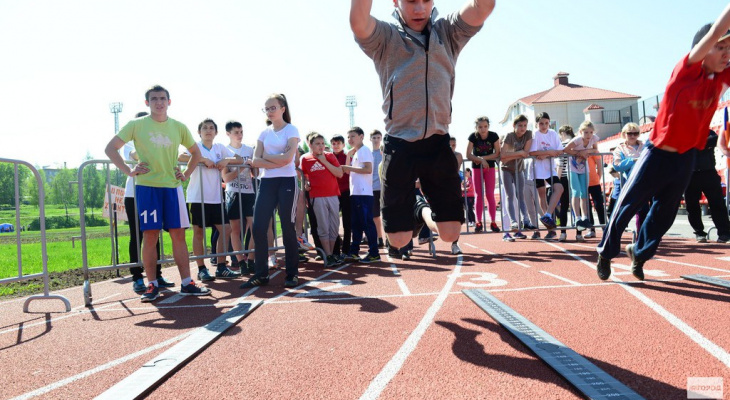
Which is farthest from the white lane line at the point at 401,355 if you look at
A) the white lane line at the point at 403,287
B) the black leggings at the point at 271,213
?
the black leggings at the point at 271,213

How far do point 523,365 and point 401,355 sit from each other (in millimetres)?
685

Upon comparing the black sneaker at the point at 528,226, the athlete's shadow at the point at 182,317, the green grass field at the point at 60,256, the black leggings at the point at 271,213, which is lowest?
the green grass field at the point at 60,256

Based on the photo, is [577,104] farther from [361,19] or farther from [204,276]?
[361,19]

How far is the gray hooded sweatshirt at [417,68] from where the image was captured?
343 cm

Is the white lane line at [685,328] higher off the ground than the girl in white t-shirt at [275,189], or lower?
lower

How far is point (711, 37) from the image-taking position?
10.9 ft

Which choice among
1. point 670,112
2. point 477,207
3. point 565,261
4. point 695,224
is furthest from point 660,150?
point 477,207

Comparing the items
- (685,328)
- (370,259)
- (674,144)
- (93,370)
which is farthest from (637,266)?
(93,370)

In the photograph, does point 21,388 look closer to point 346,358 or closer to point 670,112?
point 346,358

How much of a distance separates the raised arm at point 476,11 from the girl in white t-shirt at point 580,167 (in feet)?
19.4

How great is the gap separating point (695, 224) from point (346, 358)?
7.57 m

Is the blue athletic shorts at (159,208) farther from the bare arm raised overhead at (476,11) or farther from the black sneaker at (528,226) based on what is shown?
the black sneaker at (528,226)

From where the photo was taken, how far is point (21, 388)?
8.78 ft

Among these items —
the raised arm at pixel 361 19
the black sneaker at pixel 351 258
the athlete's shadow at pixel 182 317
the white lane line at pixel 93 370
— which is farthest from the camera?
the black sneaker at pixel 351 258
